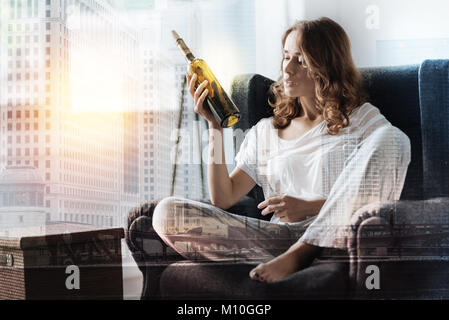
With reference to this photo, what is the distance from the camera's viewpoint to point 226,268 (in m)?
1.71

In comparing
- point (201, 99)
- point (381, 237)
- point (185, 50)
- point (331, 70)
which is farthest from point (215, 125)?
point (381, 237)

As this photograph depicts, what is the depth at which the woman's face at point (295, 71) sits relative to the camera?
1.72 meters

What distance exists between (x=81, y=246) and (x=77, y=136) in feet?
1.14

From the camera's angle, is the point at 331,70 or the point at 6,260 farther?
the point at 6,260

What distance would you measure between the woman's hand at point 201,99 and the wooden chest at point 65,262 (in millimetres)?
438

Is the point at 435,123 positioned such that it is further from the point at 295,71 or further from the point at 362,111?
the point at 295,71

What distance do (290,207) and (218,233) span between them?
0.76ft

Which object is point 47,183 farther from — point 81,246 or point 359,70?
point 359,70

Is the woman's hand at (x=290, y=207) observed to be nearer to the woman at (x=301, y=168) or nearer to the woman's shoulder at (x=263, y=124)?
the woman at (x=301, y=168)

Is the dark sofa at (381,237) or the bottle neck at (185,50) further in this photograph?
the bottle neck at (185,50)

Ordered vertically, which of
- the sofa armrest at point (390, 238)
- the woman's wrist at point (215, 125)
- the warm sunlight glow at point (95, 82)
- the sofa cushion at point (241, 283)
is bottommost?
the sofa cushion at point (241, 283)

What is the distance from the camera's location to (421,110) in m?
1.71

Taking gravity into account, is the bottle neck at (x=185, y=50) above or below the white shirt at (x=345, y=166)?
above

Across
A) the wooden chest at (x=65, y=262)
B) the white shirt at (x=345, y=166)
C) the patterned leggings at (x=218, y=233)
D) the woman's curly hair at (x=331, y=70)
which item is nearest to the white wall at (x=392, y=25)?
the woman's curly hair at (x=331, y=70)
